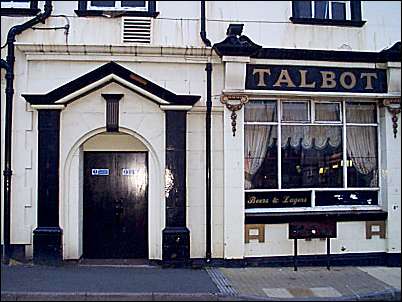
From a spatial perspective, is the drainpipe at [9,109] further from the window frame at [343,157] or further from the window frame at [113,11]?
the window frame at [343,157]

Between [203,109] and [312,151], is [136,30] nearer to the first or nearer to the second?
[203,109]

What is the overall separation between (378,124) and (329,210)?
89.7 inches

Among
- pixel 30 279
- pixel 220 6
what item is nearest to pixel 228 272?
pixel 30 279

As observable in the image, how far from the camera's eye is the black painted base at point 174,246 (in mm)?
10414

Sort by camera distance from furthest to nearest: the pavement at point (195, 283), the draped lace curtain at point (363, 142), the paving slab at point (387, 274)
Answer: the draped lace curtain at point (363, 142)
the paving slab at point (387, 274)
the pavement at point (195, 283)

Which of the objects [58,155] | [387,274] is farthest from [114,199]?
[387,274]

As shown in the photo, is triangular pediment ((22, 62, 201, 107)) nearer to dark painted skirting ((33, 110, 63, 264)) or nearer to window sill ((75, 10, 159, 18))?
dark painted skirting ((33, 110, 63, 264))

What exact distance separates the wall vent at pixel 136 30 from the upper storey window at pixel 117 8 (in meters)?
0.13

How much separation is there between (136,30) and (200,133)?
2.56m

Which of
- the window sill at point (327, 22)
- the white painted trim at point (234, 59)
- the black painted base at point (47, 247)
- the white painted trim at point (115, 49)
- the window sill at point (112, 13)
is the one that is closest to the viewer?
the black painted base at point (47, 247)

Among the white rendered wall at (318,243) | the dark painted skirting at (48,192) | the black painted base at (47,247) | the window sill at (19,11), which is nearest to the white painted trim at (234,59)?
the white rendered wall at (318,243)

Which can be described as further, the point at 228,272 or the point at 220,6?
the point at 220,6

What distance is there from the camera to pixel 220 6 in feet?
36.4

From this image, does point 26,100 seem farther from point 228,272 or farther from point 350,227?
point 350,227
